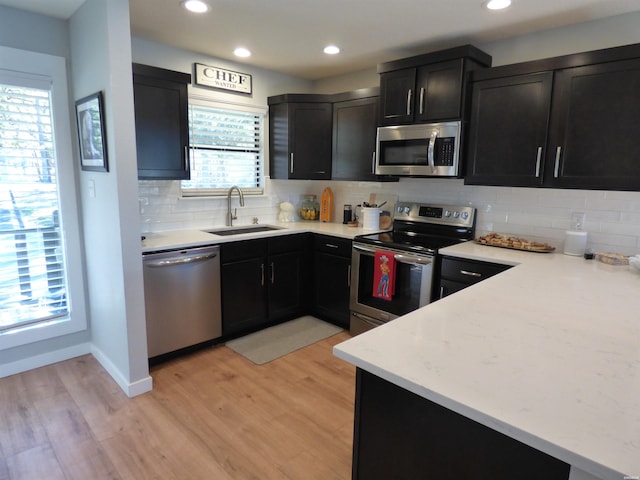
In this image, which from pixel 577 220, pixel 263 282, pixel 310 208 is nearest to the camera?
pixel 577 220

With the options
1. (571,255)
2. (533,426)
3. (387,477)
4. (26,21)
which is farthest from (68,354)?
(571,255)

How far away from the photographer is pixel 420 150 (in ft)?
10.4

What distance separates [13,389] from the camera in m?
2.60

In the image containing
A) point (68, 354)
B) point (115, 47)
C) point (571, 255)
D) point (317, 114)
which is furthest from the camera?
point (317, 114)

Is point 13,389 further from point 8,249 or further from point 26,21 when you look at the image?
point 26,21

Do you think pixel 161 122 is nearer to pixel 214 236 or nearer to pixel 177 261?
pixel 214 236

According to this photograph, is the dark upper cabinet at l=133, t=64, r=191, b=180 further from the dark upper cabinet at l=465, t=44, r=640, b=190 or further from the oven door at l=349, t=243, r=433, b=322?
the dark upper cabinet at l=465, t=44, r=640, b=190

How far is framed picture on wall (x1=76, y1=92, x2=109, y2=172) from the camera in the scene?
7.77 feet

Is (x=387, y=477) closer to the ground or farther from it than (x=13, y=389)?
farther from it

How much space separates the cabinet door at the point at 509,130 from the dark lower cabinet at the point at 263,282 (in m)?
1.72

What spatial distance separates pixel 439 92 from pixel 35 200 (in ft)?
9.99

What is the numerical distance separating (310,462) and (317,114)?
3043mm

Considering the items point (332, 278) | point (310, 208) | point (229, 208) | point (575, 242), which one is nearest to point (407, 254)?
point (332, 278)

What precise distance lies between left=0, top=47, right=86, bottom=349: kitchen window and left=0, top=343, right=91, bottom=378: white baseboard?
0.48ft
